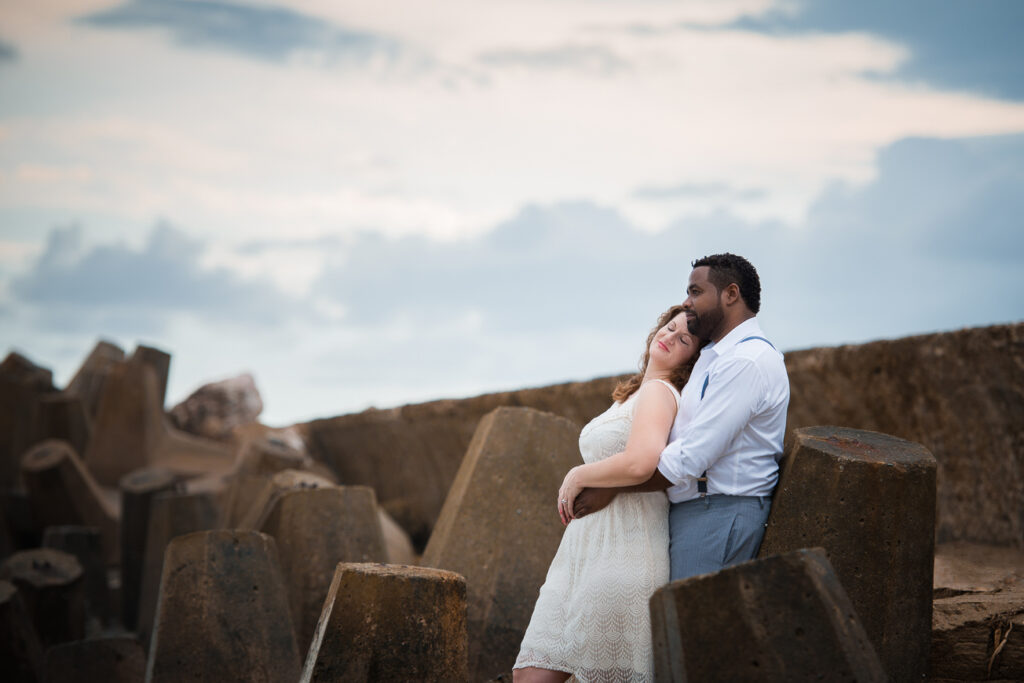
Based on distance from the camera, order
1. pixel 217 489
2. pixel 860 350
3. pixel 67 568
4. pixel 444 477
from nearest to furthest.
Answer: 1. pixel 860 350
2. pixel 67 568
3. pixel 444 477
4. pixel 217 489

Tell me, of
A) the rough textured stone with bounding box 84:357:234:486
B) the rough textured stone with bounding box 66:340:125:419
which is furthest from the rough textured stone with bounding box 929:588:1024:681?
the rough textured stone with bounding box 66:340:125:419

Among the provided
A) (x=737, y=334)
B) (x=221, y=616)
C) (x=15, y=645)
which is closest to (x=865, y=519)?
(x=737, y=334)

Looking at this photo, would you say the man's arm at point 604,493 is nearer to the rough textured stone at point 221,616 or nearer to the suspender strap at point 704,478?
the suspender strap at point 704,478

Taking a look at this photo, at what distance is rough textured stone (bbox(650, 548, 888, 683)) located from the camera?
2.70 m

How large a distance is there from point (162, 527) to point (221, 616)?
397 cm

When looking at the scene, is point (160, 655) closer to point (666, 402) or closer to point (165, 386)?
point (666, 402)

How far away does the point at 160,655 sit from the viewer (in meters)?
4.59

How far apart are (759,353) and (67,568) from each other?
6.44 metres

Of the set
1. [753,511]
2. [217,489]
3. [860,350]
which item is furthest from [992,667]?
[217,489]

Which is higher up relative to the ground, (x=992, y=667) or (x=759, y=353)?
(x=759, y=353)

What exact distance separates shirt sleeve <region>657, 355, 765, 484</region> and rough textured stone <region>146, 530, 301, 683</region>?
237cm

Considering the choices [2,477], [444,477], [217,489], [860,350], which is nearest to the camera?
[860,350]

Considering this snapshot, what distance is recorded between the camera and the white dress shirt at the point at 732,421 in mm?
3207

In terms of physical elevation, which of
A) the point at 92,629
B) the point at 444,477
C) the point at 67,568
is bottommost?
the point at 92,629
